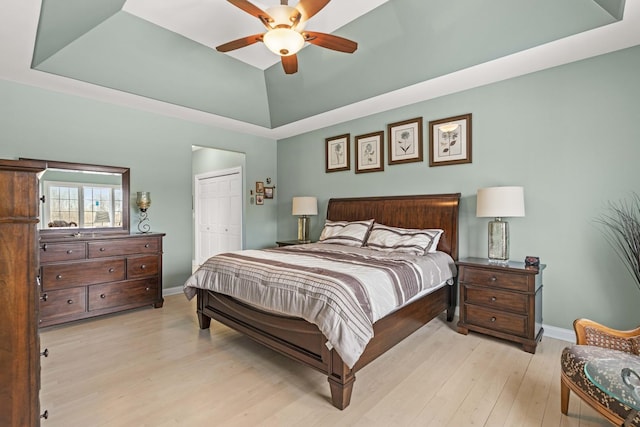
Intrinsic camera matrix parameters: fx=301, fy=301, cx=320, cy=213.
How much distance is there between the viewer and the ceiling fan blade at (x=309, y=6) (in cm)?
216

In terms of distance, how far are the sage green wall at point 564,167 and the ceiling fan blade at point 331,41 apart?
5.15ft

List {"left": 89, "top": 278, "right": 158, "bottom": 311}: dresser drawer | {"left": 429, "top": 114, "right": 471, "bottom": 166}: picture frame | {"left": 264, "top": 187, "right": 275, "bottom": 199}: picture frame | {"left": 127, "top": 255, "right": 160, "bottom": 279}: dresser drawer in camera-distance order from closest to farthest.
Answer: {"left": 89, "top": 278, "right": 158, "bottom": 311}: dresser drawer
{"left": 429, "top": 114, "right": 471, "bottom": 166}: picture frame
{"left": 127, "top": 255, "right": 160, "bottom": 279}: dresser drawer
{"left": 264, "top": 187, "right": 275, "bottom": 199}: picture frame

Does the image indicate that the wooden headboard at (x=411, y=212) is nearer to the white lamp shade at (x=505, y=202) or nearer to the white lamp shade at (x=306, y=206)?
the white lamp shade at (x=306, y=206)

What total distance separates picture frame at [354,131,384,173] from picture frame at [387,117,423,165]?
0.15m

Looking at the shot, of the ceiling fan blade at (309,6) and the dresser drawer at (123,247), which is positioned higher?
the ceiling fan blade at (309,6)

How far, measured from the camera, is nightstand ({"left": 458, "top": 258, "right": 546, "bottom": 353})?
2572mm

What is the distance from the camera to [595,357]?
5.18 feet

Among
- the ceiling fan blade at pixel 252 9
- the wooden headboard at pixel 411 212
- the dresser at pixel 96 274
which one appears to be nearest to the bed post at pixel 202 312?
the dresser at pixel 96 274

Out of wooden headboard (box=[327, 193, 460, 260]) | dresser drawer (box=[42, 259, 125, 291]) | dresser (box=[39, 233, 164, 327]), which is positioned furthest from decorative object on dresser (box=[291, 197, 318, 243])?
dresser drawer (box=[42, 259, 125, 291])

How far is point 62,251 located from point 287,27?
3109 millimetres

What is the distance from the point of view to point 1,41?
8.30ft

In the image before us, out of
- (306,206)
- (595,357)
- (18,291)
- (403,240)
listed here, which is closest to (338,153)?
(306,206)

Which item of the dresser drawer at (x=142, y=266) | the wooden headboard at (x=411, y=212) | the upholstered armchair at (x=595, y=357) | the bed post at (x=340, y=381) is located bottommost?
the bed post at (x=340, y=381)

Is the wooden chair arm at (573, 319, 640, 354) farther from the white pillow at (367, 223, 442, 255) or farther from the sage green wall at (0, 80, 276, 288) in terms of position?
the sage green wall at (0, 80, 276, 288)
